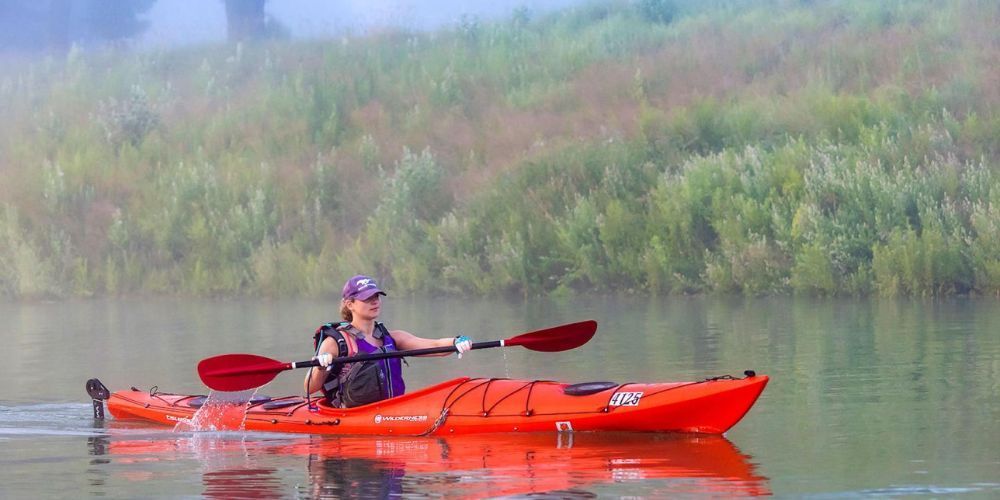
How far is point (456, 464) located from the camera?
1119cm

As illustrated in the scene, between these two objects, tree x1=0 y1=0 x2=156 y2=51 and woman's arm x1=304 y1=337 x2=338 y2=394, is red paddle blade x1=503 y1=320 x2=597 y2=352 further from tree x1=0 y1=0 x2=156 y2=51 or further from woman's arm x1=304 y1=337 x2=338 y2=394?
tree x1=0 y1=0 x2=156 y2=51

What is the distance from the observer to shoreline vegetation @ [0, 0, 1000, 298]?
28203 mm

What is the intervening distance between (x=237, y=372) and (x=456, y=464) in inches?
113

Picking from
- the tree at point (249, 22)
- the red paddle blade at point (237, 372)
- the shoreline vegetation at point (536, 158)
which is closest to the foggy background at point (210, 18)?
the tree at point (249, 22)

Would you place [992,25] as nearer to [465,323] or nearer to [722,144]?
[722,144]

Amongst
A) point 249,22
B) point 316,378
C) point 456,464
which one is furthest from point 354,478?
point 249,22

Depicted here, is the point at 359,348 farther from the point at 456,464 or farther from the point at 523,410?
the point at 456,464

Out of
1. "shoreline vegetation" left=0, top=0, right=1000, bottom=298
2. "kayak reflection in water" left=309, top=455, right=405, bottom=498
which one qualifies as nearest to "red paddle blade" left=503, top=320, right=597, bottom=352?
"kayak reflection in water" left=309, top=455, right=405, bottom=498

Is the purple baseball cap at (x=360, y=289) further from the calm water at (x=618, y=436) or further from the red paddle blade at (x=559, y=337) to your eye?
the red paddle blade at (x=559, y=337)

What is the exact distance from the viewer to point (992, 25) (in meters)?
36.9

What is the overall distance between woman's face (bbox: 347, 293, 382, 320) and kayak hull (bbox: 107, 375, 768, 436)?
63 centimetres

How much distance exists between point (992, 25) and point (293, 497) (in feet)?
97.3

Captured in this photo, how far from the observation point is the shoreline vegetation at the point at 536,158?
1110 inches

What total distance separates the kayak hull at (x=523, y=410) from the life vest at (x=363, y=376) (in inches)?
6.7
